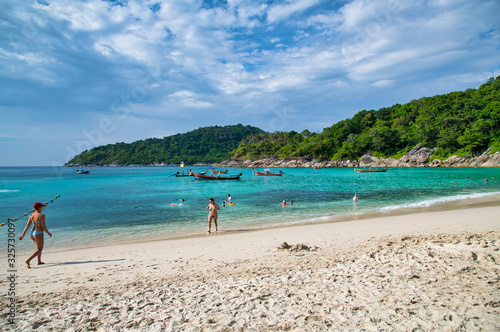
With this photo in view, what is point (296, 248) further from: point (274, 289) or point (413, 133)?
point (413, 133)

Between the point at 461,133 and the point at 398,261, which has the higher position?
the point at 461,133

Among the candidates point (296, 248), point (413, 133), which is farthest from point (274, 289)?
point (413, 133)

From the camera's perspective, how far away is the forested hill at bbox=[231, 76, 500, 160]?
81.9m

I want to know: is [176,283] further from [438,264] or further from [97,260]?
[438,264]

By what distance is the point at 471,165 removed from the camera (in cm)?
7812

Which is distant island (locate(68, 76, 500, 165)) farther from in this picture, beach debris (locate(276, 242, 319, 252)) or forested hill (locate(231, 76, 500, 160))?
beach debris (locate(276, 242, 319, 252))

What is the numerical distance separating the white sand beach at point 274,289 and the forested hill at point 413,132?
9491cm

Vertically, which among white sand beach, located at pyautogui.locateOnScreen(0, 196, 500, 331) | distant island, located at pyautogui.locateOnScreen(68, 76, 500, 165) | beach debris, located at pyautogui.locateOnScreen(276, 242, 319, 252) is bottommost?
beach debris, located at pyautogui.locateOnScreen(276, 242, 319, 252)

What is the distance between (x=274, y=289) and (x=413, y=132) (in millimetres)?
126078

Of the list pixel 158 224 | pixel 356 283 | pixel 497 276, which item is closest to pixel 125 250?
pixel 158 224

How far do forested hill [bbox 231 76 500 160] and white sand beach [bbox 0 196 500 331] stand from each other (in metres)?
94.9

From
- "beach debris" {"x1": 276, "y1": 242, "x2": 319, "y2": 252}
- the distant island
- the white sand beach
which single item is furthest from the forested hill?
"beach debris" {"x1": 276, "y1": 242, "x2": 319, "y2": 252}

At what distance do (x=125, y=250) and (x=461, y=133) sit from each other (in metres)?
109

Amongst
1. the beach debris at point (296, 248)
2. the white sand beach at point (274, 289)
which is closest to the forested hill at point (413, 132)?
the white sand beach at point (274, 289)
